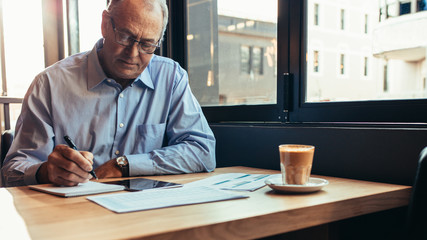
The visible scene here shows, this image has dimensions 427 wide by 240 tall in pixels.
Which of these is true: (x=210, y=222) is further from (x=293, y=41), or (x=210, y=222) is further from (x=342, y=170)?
(x=293, y=41)

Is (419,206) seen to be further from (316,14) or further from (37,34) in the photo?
(37,34)

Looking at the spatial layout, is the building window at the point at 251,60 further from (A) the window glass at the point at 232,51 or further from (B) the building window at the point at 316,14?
(B) the building window at the point at 316,14

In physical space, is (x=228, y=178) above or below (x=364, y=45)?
below

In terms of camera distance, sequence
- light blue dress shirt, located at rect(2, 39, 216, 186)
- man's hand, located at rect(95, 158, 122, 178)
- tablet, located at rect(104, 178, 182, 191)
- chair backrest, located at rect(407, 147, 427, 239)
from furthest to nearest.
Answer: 1. light blue dress shirt, located at rect(2, 39, 216, 186)
2. man's hand, located at rect(95, 158, 122, 178)
3. tablet, located at rect(104, 178, 182, 191)
4. chair backrest, located at rect(407, 147, 427, 239)

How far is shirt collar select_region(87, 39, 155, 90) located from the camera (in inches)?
65.3

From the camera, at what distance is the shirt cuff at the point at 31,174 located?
4.36ft

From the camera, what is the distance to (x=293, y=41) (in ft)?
5.77

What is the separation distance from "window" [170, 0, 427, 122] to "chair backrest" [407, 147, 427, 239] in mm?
765

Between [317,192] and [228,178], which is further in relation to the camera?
[228,178]

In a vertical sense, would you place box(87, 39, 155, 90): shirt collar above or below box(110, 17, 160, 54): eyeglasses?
below

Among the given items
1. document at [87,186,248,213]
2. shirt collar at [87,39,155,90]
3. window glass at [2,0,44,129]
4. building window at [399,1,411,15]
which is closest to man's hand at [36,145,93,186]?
document at [87,186,248,213]

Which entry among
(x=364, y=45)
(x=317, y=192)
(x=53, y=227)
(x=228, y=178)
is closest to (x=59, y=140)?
(x=228, y=178)

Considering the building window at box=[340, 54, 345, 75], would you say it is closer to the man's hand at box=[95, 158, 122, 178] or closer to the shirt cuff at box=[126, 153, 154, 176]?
the shirt cuff at box=[126, 153, 154, 176]

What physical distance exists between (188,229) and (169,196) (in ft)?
0.91
